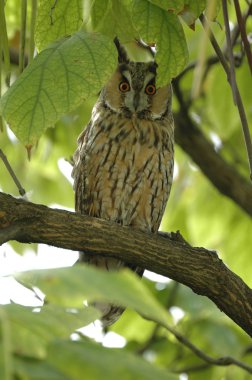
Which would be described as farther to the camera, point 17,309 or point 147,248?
point 147,248

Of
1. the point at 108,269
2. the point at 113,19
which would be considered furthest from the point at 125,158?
the point at 113,19

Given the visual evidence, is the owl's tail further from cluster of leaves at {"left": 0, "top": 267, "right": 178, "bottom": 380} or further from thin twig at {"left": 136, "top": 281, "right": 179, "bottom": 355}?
cluster of leaves at {"left": 0, "top": 267, "right": 178, "bottom": 380}

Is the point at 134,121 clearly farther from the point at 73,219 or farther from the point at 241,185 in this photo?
the point at 73,219

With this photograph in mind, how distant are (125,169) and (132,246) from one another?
1.14m

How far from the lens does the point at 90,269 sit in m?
0.86

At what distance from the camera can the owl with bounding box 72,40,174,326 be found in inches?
132

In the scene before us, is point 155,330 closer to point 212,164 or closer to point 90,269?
point 212,164

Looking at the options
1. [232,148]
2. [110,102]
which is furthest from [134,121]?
[232,148]

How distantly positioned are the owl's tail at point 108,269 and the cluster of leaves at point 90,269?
221 mm

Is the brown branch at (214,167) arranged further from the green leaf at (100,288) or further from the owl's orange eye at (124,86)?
the green leaf at (100,288)

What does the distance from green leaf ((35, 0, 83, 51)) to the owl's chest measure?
65.5 inches

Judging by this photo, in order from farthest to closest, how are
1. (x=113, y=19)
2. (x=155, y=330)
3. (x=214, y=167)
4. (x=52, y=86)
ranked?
(x=155, y=330) < (x=214, y=167) < (x=113, y=19) < (x=52, y=86)

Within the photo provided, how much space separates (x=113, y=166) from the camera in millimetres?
3318

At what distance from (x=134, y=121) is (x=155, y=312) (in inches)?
107
